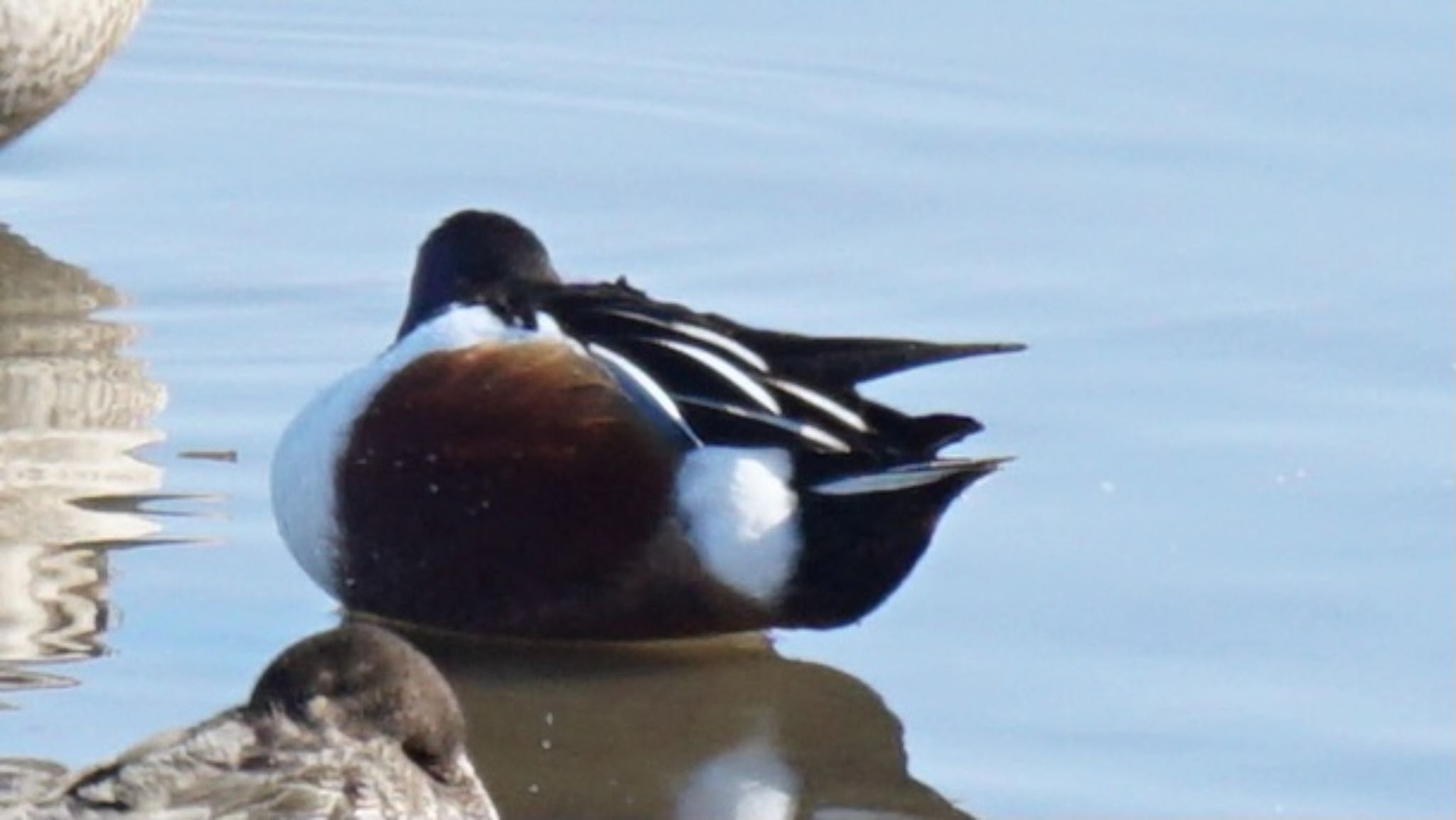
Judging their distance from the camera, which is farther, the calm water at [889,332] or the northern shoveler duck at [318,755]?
the calm water at [889,332]

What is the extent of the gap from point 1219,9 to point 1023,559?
3.38 metres

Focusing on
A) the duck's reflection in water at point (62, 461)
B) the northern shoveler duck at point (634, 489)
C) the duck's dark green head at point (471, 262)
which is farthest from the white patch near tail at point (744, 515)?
the duck's reflection in water at point (62, 461)

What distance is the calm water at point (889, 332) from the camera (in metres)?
5.06

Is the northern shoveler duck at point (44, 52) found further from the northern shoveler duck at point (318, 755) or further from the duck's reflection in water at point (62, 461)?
the northern shoveler duck at point (318, 755)

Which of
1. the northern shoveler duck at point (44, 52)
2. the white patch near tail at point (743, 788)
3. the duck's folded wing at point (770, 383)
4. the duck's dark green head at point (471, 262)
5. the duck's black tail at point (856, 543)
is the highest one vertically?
the northern shoveler duck at point (44, 52)

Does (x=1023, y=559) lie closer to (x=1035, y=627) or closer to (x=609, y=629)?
(x=1035, y=627)

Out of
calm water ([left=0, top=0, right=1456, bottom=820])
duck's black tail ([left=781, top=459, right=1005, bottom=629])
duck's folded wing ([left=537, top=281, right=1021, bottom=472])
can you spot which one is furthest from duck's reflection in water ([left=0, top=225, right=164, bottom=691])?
duck's black tail ([left=781, top=459, right=1005, bottom=629])

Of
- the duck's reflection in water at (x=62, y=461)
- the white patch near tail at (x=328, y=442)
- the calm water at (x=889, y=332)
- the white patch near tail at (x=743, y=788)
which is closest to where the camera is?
the white patch near tail at (x=743, y=788)

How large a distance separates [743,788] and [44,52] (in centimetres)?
349

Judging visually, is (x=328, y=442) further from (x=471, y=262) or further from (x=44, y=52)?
(x=44, y=52)

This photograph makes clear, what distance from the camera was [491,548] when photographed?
5328 millimetres

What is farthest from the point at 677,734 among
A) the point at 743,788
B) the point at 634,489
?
the point at 634,489

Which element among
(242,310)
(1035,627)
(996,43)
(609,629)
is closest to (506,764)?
(609,629)

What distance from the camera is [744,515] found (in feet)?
17.4
